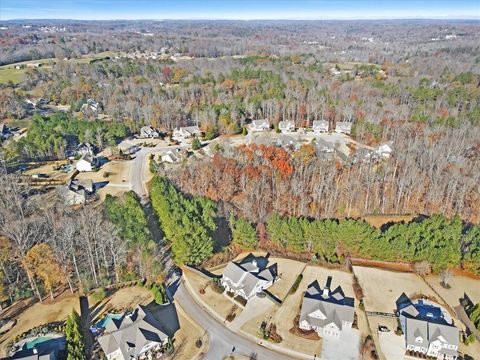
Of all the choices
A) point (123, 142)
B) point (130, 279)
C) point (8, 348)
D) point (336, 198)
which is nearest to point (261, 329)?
point (130, 279)

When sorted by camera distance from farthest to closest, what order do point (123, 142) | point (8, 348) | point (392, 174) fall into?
point (123, 142) → point (392, 174) → point (8, 348)

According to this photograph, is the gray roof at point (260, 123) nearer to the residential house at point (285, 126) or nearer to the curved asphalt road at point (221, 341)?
the residential house at point (285, 126)

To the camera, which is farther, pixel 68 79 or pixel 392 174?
pixel 68 79

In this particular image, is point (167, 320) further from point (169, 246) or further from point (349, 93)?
point (349, 93)

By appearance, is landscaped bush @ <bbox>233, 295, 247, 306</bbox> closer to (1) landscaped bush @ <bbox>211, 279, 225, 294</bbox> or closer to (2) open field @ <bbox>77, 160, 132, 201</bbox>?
(1) landscaped bush @ <bbox>211, 279, 225, 294</bbox>

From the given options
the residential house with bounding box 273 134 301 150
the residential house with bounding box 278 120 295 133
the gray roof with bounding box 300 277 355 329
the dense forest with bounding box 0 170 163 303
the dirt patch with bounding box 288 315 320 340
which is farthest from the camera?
the residential house with bounding box 278 120 295 133

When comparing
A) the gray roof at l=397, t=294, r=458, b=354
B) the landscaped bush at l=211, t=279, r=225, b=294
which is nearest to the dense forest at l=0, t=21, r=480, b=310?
the landscaped bush at l=211, t=279, r=225, b=294
